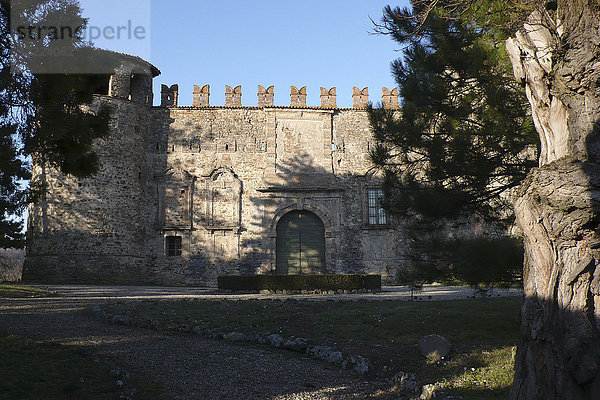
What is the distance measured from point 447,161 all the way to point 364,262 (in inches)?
571

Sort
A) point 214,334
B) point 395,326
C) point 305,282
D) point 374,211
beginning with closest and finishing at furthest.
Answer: point 214,334, point 395,326, point 305,282, point 374,211

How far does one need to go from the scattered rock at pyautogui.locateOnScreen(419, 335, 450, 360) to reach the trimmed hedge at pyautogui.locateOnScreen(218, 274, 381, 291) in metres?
8.80

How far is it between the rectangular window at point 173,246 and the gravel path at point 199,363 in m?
12.6

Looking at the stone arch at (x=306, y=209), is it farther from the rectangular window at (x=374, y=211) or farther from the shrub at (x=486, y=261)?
the shrub at (x=486, y=261)

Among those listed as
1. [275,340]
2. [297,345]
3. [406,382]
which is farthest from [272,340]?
[406,382]

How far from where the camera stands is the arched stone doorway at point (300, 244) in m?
23.1

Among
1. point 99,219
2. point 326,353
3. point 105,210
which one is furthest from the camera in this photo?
point 105,210

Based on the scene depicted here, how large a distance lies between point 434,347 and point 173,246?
662 inches

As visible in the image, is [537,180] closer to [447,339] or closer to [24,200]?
[447,339]

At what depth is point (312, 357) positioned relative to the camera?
805cm

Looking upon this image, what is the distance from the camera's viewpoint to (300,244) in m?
23.4

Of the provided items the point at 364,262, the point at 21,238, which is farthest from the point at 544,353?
the point at 364,262

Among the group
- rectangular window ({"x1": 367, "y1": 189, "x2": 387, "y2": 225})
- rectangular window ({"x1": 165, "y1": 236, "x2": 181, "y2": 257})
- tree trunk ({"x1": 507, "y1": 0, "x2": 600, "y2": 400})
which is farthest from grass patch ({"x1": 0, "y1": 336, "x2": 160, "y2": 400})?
rectangular window ({"x1": 367, "y1": 189, "x2": 387, "y2": 225})

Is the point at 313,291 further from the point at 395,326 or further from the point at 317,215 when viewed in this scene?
the point at 395,326
